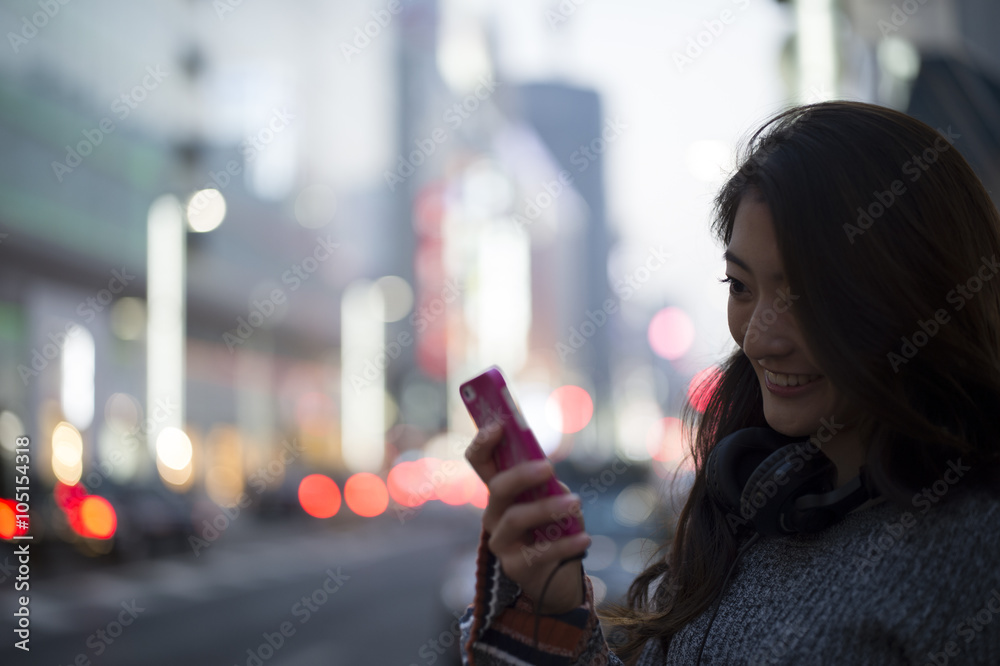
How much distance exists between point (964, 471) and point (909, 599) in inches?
8.5

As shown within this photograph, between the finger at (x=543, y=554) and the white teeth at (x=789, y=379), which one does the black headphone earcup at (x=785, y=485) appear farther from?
the finger at (x=543, y=554)

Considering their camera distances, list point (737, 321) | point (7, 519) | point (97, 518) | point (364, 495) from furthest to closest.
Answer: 1. point (364, 495)
2. point (97, 518)
3. point (7, 519)
4. point (737, 321)

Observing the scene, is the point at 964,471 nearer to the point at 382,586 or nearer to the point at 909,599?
the point at 909,599

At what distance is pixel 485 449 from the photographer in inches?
54.1

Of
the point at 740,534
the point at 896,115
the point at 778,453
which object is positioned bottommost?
the point at 740,534

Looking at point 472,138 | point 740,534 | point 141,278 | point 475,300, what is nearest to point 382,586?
point 740,534

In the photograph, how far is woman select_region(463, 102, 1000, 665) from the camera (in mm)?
1276

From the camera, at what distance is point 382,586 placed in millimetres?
13688
